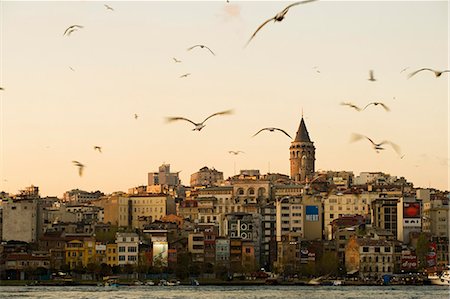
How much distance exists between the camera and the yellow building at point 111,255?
6312 cm

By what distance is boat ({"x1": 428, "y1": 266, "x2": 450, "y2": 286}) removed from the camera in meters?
57.2

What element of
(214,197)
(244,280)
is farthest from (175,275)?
(214,197)

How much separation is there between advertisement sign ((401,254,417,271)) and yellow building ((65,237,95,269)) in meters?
14.3

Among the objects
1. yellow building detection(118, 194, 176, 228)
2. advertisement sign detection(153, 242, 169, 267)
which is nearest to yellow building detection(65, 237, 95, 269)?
advertisement sign detection(153, 242, 169, 267)

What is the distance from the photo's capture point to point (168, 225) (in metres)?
72.5

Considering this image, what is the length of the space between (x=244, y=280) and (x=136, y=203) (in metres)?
28.8

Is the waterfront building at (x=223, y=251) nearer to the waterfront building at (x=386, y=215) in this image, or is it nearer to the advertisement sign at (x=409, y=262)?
the advertisement sign at (x=409, y=262)

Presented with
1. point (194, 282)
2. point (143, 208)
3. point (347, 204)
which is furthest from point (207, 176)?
point (194, 282)

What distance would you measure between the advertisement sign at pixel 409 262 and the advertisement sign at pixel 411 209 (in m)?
6.74

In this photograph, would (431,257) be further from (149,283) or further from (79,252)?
(79,252)

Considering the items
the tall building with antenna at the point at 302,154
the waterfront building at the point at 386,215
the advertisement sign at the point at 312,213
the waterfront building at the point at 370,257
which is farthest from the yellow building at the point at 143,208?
the waterfront building at the point at 370,257

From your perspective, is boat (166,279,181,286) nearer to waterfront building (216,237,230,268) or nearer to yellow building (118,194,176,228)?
waterfront building (216,237,230,268)

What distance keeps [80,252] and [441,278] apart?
16.9 metres

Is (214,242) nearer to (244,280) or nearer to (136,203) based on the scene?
(244,280)
